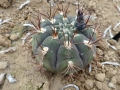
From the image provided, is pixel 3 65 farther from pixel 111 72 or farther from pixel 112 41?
pixel 112 41

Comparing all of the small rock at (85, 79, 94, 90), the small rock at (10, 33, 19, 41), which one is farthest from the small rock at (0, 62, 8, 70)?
the small rock at (85, 79, 94, 90)

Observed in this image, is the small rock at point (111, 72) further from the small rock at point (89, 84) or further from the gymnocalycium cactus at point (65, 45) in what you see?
the gymnocalycium cactus at point (65, 45)

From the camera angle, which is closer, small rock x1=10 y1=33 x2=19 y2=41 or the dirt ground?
the dirt ground

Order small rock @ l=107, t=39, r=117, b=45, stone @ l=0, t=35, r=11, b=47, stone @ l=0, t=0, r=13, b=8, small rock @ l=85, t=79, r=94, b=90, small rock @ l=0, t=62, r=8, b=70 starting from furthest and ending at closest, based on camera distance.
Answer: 1. stone @ l=0, t=0, r=13, b=8
2. small rock @ l=107, t=39, r=117, b=45
3. stone @ l=0, t=35, r=11, b=47
4. small rock @ l=0, t=62, r=8, b=70
5. small rock @ l=85, t=79, r=94, b=90

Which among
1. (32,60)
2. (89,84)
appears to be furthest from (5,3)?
(89,84)

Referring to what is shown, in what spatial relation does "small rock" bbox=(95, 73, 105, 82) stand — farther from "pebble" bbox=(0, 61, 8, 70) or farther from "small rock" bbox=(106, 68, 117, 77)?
"pebble" bbox=(0, 61, 8, 70)
